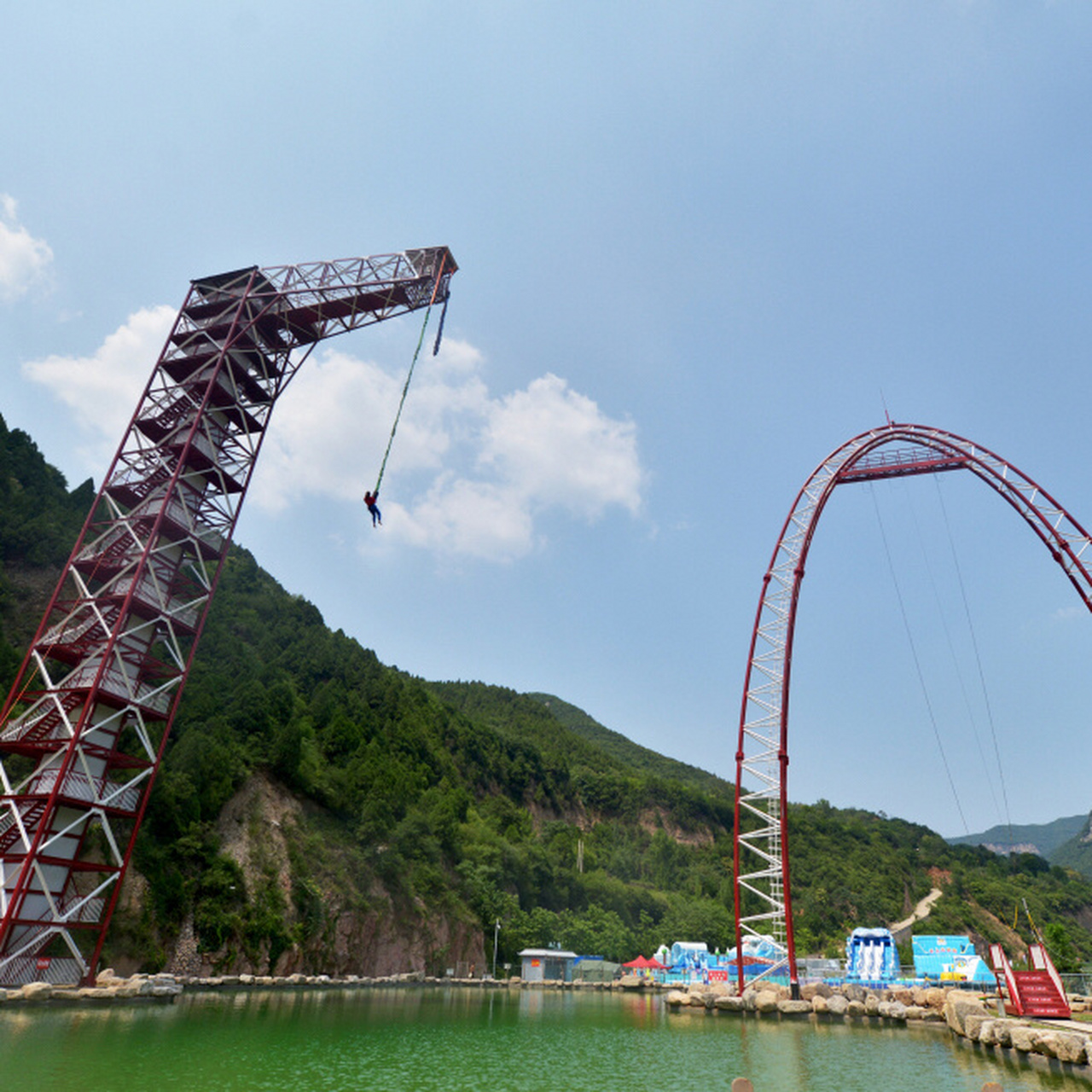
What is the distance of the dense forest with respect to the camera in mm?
46375

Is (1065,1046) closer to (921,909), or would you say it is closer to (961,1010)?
(961,1010)

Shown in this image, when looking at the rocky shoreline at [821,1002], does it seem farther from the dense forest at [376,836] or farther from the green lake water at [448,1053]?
the dense forest at [376,836]

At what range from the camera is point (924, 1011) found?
33.8 m

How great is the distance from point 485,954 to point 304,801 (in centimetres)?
2462

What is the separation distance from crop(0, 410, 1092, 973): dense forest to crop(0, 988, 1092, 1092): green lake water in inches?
650

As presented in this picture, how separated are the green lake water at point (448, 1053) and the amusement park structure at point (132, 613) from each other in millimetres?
6041

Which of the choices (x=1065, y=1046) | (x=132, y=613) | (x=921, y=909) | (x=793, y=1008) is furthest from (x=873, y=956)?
(x=921, y=909)

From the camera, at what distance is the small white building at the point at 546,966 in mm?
67750

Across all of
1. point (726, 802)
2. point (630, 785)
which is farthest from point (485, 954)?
point (726, 802)

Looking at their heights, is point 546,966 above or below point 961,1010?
below

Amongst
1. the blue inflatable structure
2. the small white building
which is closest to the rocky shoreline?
the blue inflatable structure

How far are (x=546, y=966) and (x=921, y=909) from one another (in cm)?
8735

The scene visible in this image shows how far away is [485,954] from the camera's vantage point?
232 ft

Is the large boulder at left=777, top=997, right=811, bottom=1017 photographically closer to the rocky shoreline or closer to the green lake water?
the rocky shoreline
